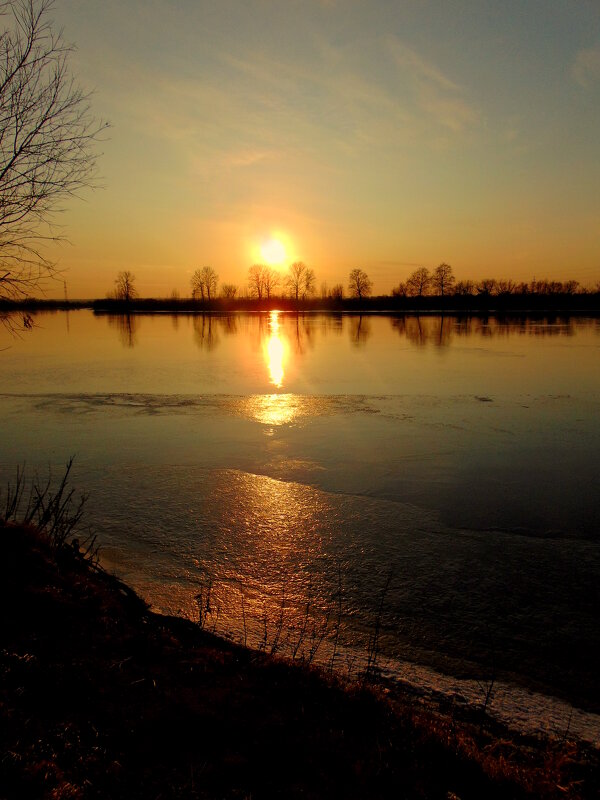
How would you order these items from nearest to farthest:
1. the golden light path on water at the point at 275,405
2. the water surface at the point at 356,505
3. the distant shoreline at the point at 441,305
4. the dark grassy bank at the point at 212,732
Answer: the dark grassy bank at the point at 212,732 → the water surface at the point at 356,505 → the golden light path on water at the point at 275,405 → the distant shoreline at the point at 441,305

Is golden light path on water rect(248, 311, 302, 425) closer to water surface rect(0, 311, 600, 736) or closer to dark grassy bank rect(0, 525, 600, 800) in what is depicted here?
water surface rect(0, 311, 600, 736)

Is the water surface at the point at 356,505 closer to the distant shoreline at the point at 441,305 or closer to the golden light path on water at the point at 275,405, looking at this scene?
the golden light path on water at the point at 275,405

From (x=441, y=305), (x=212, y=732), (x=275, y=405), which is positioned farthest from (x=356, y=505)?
(x=441, y=305)

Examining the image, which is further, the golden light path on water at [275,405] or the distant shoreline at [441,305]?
the distant shoreline at [441,305]

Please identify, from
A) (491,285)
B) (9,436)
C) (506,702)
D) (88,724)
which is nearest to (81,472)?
(9,436)

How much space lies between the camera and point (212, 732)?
9.82 feet

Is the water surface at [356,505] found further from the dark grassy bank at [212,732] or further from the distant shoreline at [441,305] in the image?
the distant shoreline at [441,305]

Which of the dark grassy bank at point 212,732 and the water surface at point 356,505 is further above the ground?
the dark grassy bank at point 212,732

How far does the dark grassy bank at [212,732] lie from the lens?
2.58 m

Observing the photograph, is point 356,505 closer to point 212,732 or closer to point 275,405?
point 212,732

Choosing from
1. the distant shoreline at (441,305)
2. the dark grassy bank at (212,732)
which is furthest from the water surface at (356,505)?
the distant shoreline at (441,305)

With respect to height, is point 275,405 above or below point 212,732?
below

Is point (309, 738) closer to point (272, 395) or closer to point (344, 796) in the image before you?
point (344, 796)

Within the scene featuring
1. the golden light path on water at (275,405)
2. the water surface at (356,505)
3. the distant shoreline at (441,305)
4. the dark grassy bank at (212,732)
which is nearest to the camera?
the dark grassy bank at (212,732)
